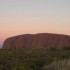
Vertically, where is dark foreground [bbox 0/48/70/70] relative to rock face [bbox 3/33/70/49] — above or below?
above

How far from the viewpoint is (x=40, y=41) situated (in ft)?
352

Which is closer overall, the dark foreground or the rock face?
the dark foreground

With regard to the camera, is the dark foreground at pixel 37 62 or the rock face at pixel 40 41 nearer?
the dark foreground at pixel 37 62

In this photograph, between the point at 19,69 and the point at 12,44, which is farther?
the point at 12,44

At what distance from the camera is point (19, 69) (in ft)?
58.7

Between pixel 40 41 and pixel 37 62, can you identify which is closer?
pixel 37 62

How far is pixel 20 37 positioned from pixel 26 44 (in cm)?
561

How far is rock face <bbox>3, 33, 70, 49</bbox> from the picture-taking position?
3927 inches

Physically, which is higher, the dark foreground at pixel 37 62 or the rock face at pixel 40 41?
the dark foreground at pixel 37 62

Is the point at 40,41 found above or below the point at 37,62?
below

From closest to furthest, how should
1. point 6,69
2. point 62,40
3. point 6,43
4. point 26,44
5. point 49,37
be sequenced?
point 6,69 → point 62,40 → point 49,37 → point 26,44 → point 6,43

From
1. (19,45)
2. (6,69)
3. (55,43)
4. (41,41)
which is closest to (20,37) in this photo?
(19,45)

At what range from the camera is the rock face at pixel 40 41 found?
99.8 meters

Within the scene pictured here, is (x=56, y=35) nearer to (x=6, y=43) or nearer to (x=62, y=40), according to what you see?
(x=62, y=40)
